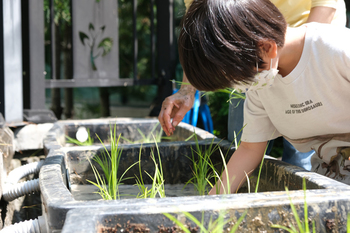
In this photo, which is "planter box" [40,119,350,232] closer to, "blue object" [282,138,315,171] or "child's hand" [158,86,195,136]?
"child's hand" [158,86,195,136]

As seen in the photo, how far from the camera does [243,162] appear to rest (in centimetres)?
143

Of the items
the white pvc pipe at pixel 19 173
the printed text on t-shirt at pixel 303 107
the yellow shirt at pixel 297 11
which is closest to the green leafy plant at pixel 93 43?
the white pvc pipe at pixel 19 173

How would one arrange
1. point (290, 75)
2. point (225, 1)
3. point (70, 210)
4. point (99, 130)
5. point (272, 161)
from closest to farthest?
point (70, 210)
point (225, 1)
point (290, 75)
point (272, 161)
point (99, 130)

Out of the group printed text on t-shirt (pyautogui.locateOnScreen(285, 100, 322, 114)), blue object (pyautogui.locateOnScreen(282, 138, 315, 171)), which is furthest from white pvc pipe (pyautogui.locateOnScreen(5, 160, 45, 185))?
blue object (pyautogui.locateOnScreen(282, 138, 315, 171))

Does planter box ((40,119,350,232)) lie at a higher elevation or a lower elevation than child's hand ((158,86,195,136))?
lower

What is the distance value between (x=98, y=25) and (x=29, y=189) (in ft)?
7.72

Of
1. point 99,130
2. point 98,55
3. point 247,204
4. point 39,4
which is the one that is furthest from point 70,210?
point 98,55

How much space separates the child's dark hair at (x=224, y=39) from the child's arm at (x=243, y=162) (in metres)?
0.43

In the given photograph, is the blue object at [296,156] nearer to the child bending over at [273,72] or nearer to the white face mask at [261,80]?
the child bending over at [273,72]

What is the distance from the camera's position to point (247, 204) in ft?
2.95

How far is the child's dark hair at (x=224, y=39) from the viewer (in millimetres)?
1011

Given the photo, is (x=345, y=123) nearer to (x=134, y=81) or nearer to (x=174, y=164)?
(x=174, y=164)

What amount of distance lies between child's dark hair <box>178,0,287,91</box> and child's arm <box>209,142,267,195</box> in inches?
16.9

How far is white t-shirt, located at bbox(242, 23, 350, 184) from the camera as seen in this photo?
1248 millimetres
